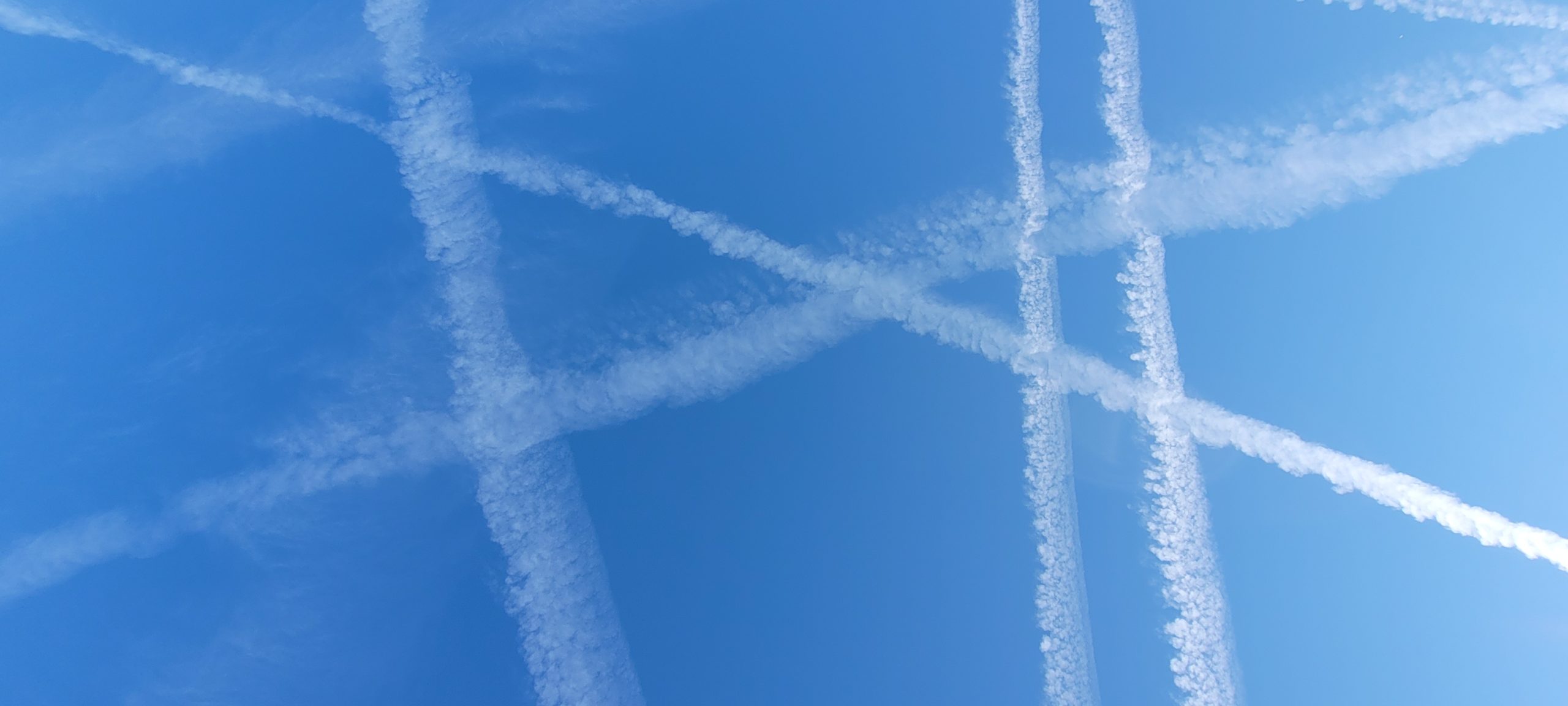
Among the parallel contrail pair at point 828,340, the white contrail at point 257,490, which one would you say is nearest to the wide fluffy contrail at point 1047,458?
the parallel contrail pair at point 828,340

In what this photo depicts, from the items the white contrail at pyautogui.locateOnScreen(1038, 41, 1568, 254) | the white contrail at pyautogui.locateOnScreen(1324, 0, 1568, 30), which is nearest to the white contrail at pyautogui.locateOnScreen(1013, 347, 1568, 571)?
the white contrail at pyautogui.locateOnScreen(1038, 41, 1568, 254)

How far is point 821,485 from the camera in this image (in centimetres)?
129

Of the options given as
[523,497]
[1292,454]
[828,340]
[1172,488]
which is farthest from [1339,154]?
[523,497]

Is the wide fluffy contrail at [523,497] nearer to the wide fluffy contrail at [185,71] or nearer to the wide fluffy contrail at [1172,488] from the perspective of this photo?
the wide fluffy contrail at [185,71]

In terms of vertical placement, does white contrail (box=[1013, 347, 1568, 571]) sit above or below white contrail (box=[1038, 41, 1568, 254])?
below

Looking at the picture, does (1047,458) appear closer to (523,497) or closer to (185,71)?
(523,497)

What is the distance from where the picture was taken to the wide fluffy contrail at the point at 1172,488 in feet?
4.15

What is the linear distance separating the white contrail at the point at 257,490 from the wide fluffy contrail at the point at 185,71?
0.56 metres

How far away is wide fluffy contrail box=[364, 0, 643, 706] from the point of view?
49.6 inches

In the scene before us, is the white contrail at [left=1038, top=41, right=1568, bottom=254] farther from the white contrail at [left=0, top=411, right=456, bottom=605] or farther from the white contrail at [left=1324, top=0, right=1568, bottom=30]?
the white contrail at [left=0, top=411, right=456, bottom=605]

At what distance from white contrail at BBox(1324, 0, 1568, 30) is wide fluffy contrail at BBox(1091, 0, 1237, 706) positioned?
0.52 meters

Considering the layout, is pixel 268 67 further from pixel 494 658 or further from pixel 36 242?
pixel 494 658

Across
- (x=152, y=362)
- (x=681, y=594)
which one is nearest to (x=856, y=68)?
(x=681, y=594)

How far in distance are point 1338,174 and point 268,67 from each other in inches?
77.2
